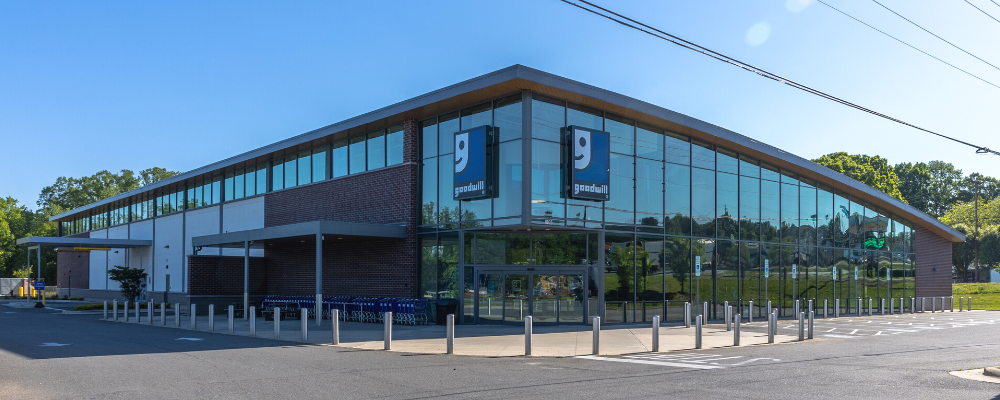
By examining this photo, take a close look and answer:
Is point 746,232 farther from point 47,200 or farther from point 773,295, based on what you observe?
point 47,200

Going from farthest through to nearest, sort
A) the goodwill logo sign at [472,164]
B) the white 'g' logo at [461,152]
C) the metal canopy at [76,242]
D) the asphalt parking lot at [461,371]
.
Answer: the metal canopy at [76,242]
the white 'g' logo at [461,152]
the goodwill logo sign at [472,164]
the asphalt parking lot at [461,371]

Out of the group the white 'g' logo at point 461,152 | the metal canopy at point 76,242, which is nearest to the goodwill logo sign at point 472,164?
the white 'g' logo at point 461,152

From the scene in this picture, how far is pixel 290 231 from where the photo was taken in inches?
994

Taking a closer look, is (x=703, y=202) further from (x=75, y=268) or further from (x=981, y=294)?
Result: (x=75, y=268)

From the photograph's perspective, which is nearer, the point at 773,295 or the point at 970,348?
the point at 970,348

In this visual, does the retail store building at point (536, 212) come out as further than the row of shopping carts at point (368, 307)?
No

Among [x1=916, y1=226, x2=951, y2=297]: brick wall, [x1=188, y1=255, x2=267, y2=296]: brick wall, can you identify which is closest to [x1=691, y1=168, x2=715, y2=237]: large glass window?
[x1=188, y1=255, x2=267, y2=296]: brick wall

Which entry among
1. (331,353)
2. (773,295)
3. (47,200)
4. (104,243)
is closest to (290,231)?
(331,353)

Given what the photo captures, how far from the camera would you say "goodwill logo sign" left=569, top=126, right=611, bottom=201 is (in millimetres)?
22875

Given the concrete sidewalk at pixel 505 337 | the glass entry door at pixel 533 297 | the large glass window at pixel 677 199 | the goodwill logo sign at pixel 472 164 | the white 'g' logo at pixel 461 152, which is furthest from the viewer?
the large glass window at pixel 677 199

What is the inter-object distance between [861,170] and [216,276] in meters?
60.2

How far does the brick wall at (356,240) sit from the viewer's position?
25.9 meters

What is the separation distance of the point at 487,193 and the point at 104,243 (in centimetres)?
2935

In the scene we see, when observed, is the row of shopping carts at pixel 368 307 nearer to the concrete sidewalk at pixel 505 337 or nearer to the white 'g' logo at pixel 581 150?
the concrete sidewalk at pixel 505 337
